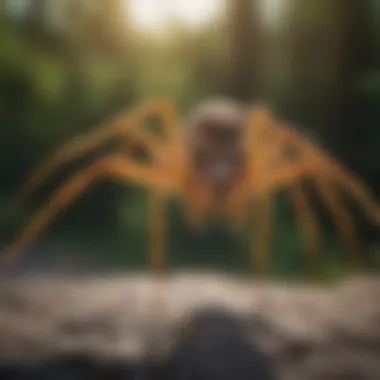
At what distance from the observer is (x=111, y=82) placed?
1560mm

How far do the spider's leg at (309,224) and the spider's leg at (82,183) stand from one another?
0.68 ft

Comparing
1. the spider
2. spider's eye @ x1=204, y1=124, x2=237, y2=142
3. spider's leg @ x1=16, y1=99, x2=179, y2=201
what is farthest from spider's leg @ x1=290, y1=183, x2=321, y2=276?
spider's leg @ x1=16, y1=99, x2=179, y2=201

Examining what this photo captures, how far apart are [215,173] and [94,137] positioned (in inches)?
7.7

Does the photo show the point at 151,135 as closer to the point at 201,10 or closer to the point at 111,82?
the point at 111,82

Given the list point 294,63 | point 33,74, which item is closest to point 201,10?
point 294,63

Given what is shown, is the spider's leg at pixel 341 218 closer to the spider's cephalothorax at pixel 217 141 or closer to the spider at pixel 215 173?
the spider at pixel 215 173

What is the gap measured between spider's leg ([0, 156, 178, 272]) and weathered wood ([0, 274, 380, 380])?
0.08 metres

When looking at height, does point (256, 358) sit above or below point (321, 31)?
below

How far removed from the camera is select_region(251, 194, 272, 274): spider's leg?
1.56m

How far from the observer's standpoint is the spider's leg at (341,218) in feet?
5.13

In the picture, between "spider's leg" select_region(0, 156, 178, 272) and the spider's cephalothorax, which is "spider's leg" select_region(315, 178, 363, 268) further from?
"spider's leg" select_region(0, 156, 178, 272)

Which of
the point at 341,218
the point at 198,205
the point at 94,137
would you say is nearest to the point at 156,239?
the point at 198,205

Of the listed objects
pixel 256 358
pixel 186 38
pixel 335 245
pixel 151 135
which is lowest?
pixel 256 358

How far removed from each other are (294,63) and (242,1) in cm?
13
